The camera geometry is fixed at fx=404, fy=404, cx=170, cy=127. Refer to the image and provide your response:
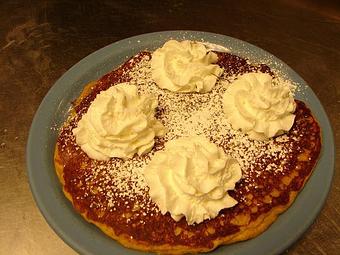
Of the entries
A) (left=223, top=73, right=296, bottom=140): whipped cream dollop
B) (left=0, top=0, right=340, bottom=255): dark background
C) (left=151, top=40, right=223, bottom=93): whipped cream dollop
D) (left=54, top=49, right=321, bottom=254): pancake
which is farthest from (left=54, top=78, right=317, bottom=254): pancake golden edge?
(left=151, top=40, right=223, bottom=93): whipped cream dollop

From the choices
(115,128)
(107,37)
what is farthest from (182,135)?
(107,37)

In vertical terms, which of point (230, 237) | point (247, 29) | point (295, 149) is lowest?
point (230, 237)

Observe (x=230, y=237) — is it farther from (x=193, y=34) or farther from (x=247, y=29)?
(x=247, y=29)

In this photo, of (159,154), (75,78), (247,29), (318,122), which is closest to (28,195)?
(75,78)

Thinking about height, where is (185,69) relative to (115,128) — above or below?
above

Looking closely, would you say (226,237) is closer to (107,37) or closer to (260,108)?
(260,108)
